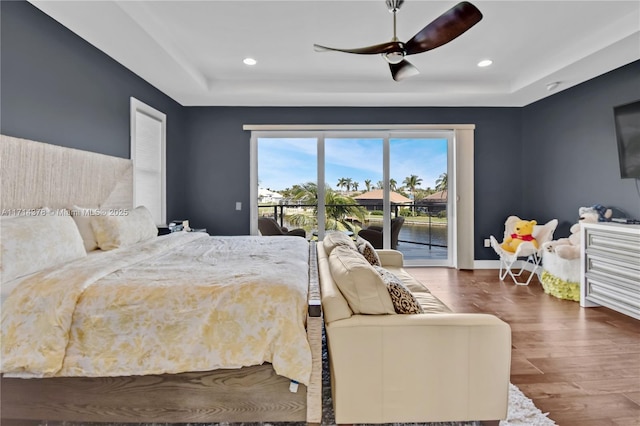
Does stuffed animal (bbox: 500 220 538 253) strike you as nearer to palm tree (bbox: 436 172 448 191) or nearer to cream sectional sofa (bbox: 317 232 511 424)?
palm tree (bbox: 436 172 448 191)

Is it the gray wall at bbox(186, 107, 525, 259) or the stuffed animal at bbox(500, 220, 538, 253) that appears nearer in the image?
the stuffed animal at bbox(500, 220, 538, 253)

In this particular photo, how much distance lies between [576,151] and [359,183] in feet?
9.45

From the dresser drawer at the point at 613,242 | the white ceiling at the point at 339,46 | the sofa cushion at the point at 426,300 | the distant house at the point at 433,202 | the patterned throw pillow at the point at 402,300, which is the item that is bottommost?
the sofa cushion at the point at 426,300

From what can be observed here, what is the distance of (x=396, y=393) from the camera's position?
1.56 metres

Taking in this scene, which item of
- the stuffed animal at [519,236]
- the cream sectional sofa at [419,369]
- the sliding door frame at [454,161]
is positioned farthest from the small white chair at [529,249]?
the cream sectional sofa at [419,369]

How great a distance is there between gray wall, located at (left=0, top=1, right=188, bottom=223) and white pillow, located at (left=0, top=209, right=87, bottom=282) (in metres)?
0.79

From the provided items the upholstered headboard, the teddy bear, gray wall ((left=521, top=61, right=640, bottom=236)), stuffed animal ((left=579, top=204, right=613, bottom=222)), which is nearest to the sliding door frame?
gray wall ((left=521, top=61, right=640, bottom=236))

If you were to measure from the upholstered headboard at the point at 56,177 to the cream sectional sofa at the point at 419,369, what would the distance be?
87.4 inches

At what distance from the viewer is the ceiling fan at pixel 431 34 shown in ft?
6.69

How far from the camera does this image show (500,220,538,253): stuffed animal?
456 cm

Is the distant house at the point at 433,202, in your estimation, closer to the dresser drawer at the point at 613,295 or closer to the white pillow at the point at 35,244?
the dresser drawer at the point at 613,295

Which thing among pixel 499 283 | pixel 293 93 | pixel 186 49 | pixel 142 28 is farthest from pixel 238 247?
pixel 499 283

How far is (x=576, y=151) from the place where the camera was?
4.29 m

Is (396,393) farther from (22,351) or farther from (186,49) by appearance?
(186,49)
